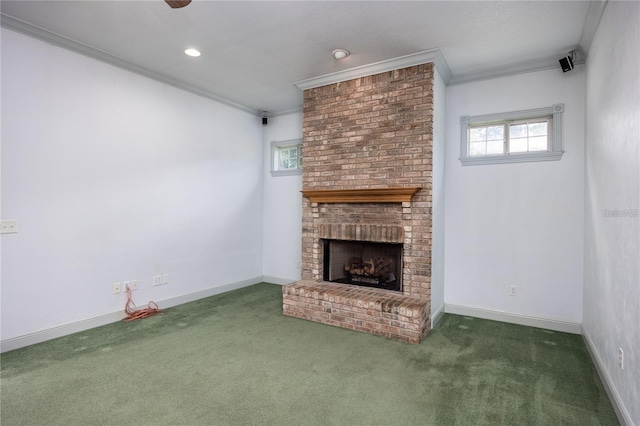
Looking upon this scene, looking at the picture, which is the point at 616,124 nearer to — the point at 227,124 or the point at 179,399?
the point at 179,399

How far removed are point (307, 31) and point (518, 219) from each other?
305 centimetres

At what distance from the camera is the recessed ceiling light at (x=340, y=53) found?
3.40 meters

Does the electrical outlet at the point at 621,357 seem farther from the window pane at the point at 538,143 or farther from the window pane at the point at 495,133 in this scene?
the window pane at the point at 495,133

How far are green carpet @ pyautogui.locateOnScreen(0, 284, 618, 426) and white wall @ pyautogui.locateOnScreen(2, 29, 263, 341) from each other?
55 centimetres

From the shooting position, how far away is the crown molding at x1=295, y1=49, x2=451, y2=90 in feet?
11.4

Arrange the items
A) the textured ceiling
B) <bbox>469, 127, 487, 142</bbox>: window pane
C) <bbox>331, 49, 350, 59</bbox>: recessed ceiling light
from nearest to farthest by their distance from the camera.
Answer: the textured ceiling, <bbox>331, 49, 350, 59</bbox>: recessed ceiling light, <bbox>469, 127, 487, 142</bbox>: window pane

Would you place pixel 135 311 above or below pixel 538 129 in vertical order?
below

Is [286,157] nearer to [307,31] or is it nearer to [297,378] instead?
[307,31]

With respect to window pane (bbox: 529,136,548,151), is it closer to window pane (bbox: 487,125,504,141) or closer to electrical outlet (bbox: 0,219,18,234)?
window pane (bbox: 487,125,504,141)

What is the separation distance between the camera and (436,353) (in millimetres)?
2918

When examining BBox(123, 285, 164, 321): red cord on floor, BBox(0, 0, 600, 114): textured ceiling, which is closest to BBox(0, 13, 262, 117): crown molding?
BBox(0, 0, 600, 114): textured ceiling

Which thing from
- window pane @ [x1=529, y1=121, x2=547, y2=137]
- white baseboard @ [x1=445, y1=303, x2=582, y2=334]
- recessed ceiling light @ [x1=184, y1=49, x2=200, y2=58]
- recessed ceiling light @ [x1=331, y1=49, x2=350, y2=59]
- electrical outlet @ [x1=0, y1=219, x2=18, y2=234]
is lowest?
white baseboard @ [x1=445, y1=303, x2=582, y2=334]

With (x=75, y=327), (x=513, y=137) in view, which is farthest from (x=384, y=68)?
(x=75, y=327)

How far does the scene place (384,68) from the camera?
374 cm
